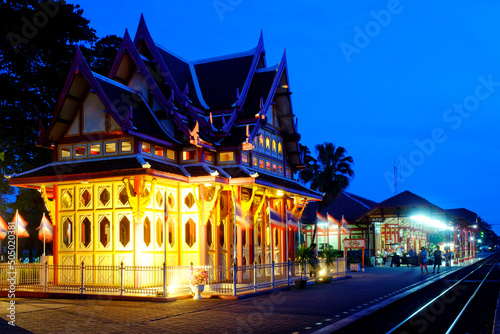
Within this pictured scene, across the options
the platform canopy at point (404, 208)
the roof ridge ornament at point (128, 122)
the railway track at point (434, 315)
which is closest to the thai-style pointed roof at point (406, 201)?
the platform canopy at point (404, 208)

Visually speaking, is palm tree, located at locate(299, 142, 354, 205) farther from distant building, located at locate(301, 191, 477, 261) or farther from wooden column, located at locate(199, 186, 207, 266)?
wooden column, located at locate(199, 186, 207, 266)

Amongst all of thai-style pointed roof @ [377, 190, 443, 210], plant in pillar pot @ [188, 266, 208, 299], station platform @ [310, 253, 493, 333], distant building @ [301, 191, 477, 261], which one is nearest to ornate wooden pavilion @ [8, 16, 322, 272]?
plant in pillar pot @ [188, 266, 208, 299]

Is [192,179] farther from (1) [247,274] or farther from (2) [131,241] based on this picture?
(1) [247,274]

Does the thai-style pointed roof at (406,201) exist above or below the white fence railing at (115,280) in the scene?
above

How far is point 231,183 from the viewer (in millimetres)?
23391

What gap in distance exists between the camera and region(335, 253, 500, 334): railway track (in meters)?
13.6

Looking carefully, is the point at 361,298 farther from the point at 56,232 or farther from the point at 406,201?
the point at 406,201

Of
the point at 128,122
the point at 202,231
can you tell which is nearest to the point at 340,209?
the point at 202,231

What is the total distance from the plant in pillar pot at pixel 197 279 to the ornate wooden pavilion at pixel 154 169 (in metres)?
1.29

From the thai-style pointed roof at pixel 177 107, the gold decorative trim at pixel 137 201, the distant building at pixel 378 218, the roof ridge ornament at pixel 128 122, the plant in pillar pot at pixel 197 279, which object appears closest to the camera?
the plant in pillar pot at pixel 197 279

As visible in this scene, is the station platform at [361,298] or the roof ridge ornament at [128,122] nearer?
the station platform at [361,298]

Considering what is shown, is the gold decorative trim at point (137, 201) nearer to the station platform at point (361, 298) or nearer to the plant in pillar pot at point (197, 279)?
the plant in pillar pot at point (197, 279)

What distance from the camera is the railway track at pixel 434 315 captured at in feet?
44.5

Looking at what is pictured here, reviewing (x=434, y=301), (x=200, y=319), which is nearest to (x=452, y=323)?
(x=434, y=301)
